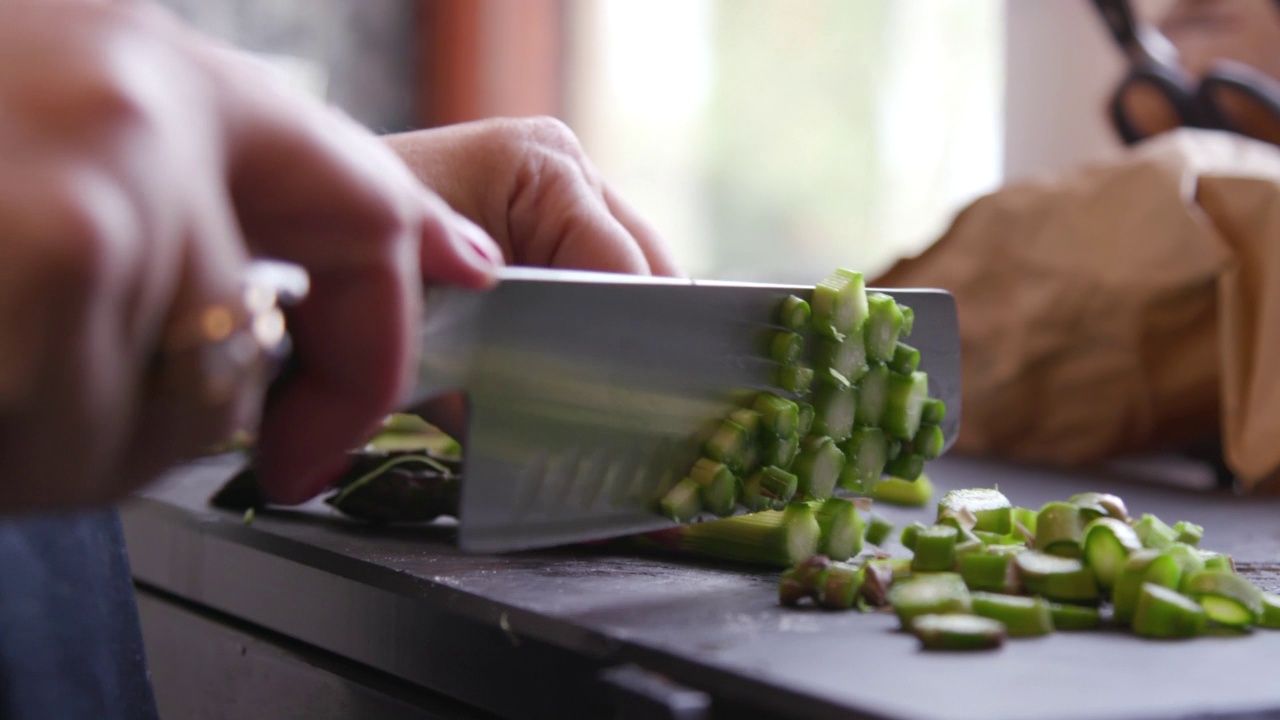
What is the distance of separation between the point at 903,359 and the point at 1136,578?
0.24 meters

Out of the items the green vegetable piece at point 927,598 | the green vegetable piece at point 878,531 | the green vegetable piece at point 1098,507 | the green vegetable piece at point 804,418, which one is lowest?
the green vegetable piece at point 878,531

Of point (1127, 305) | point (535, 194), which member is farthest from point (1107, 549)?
point (1127, 305)

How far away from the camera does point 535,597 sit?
2.24ft

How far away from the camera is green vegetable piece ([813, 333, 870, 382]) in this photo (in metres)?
0.83

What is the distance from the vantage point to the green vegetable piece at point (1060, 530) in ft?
2.49

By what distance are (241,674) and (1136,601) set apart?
600mm

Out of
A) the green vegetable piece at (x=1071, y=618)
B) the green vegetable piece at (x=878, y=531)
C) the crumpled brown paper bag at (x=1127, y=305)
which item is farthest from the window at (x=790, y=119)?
the green vegetable piece at (x=1071, y=618)

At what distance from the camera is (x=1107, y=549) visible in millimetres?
720

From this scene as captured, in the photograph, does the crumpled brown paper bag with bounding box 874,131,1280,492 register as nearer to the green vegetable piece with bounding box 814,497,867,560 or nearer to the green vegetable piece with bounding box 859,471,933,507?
the green vegetable piece with bounding box 859,471,933,507

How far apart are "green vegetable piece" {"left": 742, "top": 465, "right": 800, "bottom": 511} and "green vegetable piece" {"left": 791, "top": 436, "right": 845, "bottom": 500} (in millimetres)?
10

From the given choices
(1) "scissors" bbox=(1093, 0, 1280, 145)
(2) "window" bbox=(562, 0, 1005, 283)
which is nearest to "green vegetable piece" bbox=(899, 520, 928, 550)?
(1) "scissors" bbox=(1093, 0, 1280, 145)

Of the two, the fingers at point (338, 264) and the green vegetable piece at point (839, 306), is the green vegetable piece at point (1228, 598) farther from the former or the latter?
the fingers at point (338, 264)

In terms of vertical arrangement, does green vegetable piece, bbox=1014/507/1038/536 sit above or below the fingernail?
below

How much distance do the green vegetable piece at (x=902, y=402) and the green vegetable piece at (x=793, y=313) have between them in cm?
10
